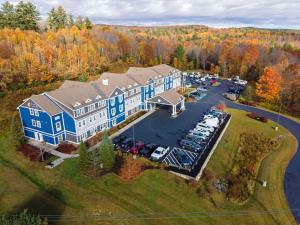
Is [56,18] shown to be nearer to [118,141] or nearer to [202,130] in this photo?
[118,141]

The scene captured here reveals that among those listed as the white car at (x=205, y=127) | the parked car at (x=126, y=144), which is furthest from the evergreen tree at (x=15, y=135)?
the white car at (x=205, y=127)

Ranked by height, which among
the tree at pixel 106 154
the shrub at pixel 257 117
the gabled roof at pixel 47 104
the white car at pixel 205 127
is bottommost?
the shrub at pixel 257 117

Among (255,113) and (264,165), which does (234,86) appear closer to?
(255,113)

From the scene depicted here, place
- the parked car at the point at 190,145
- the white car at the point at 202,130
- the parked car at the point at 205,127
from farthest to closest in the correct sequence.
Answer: the parked car at the point at 205,127, the white car at the point at 202,130, the parked car at the point at 190,145

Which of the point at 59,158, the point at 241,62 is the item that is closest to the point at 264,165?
the point at 59,158

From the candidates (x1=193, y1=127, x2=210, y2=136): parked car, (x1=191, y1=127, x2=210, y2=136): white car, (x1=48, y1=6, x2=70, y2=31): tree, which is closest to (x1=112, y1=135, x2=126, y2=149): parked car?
(x1=191, y1=127, x2=210, y2=136): white car

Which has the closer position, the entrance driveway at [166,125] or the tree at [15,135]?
the tree at [15,135]

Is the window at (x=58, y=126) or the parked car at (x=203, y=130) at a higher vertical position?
the window at (x=58, y=126)

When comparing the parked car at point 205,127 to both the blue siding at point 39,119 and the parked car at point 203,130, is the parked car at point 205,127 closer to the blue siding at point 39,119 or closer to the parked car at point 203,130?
the parked car at point 203,130
